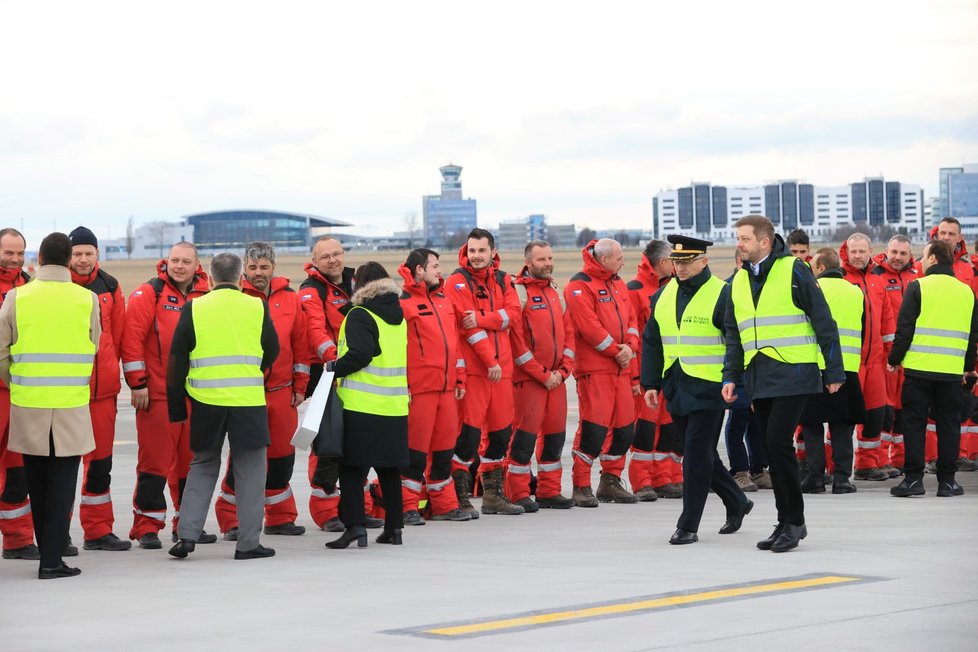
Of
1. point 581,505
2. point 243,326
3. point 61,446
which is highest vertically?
point 243,326

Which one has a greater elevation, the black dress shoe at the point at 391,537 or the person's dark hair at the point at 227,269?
the person's dark hair at the point at 227,269

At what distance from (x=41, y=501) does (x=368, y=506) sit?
2952 millimetres

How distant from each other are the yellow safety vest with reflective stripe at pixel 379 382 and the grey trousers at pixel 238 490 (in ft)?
2.24

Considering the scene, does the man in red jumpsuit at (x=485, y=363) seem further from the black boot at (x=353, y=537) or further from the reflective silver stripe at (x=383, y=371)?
the black boot at (x=353, y=537)

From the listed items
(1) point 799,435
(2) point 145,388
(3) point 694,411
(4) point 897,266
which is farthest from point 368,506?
(4) point 897,266

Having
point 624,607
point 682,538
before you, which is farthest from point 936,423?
point 624,607

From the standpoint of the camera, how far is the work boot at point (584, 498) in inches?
462

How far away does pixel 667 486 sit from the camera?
12367 mm

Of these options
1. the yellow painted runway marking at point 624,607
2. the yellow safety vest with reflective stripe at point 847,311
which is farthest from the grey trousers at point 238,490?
the yellow safety vest with reflective stripe at point 847,311

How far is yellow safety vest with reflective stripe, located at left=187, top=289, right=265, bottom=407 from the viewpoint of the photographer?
30.0ft

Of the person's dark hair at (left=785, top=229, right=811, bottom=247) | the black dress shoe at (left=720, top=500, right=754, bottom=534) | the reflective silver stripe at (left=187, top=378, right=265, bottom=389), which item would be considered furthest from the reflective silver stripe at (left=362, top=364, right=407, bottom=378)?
the person's dark hair at (left=785, top=229, right=811, bottom=247)

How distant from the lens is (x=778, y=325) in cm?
896

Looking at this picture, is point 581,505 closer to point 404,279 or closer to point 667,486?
point 667,486

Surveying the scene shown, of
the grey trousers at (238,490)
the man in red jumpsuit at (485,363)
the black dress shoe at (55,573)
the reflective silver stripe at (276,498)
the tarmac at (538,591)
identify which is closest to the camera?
the tarmac at (538,591)
